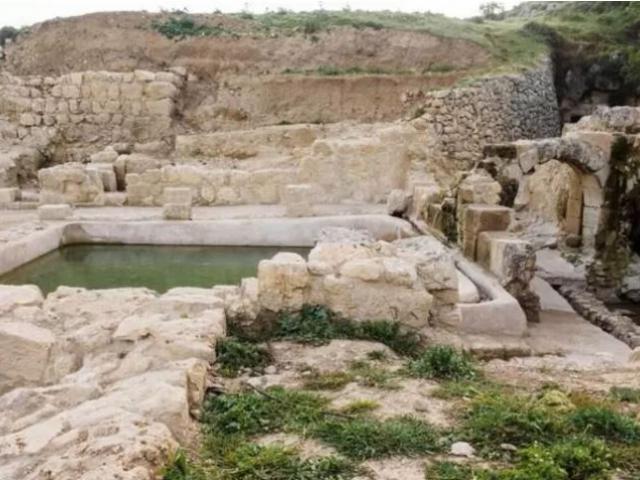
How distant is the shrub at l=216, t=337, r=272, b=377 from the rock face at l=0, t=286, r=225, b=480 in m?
0.12

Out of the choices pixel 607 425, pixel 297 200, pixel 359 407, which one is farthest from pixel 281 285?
pixel 297 200

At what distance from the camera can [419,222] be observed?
1346 centimetres

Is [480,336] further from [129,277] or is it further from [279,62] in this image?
[279,62]

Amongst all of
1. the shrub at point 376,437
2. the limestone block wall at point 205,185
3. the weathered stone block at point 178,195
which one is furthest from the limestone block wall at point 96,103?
the shrub at point 376,437

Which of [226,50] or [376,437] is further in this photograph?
[226,50]

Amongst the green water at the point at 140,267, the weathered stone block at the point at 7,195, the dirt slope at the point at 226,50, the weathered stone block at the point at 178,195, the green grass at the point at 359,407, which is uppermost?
the dirt slope at the point at 226,50

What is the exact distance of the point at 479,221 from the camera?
442 inches

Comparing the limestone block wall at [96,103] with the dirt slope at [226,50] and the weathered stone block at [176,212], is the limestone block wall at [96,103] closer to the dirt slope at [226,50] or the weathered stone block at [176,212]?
the dirt slope at [226,50]

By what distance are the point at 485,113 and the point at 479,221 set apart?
11.4m

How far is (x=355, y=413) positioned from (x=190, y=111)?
20135mm

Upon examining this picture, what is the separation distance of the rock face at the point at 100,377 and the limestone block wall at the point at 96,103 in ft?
53.3

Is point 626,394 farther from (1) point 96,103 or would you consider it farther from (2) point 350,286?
(1) point 96,103

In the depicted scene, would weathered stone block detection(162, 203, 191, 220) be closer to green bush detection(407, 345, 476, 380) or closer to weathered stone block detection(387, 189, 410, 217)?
weathered stone block detection(387, 189, 410, 217)

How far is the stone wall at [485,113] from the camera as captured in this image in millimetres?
20875
